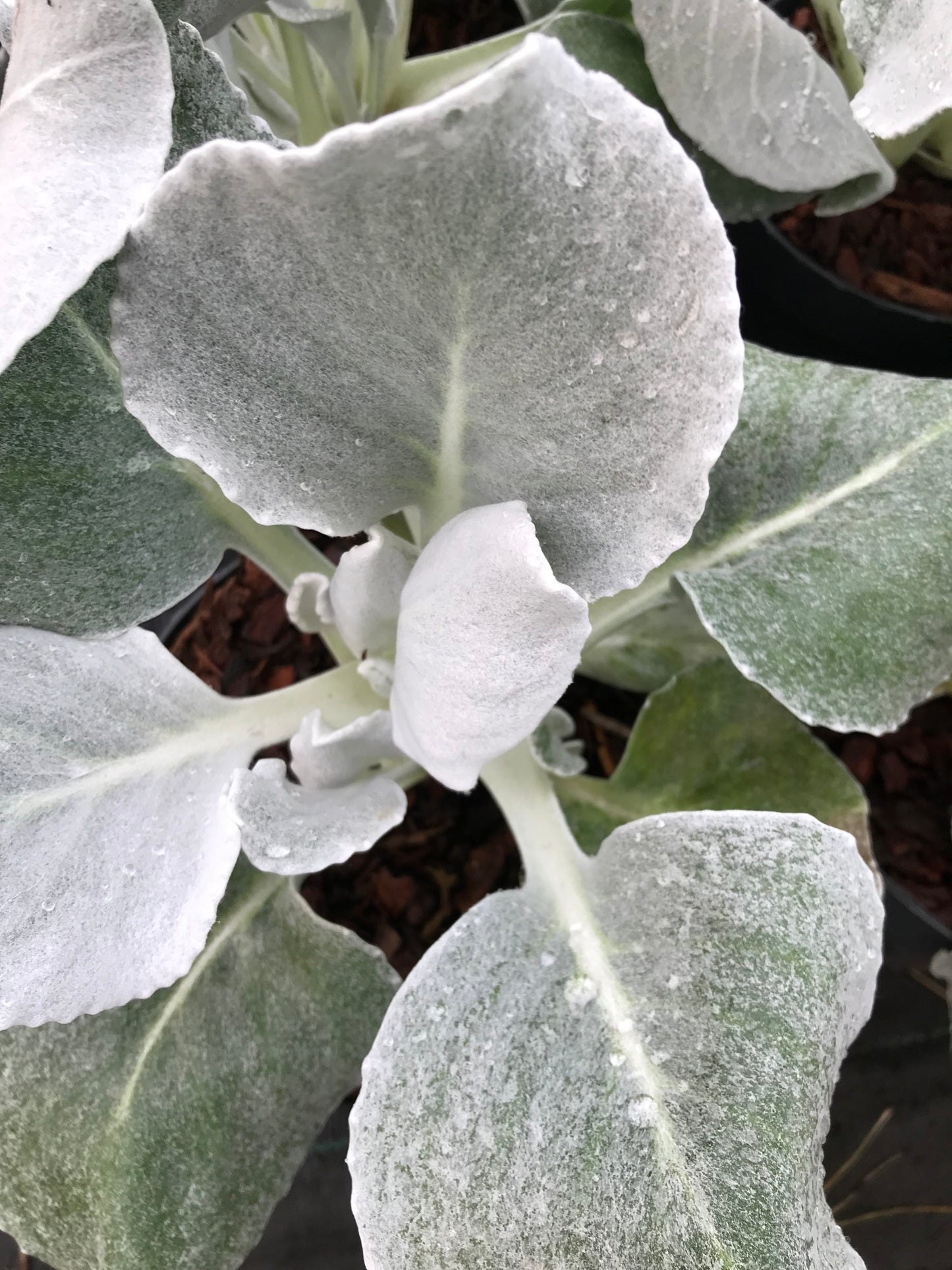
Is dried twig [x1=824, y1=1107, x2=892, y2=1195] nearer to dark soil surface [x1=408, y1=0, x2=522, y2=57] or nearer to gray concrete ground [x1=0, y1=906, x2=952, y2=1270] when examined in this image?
gray concrete ground [x1=0, y1=906, x2=952, y2=1270]

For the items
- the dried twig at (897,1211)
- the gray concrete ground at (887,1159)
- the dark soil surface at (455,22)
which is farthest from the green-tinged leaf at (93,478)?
the dried twig at (897,1211)

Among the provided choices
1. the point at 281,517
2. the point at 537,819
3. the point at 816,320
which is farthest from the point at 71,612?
the point at 816,320

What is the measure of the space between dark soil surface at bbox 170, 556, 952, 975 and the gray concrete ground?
9 centimetres

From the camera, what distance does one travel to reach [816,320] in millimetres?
905

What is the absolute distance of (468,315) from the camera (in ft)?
1.11

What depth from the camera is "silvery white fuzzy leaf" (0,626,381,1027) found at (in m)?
0.43

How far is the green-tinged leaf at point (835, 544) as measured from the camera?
48 centimetres

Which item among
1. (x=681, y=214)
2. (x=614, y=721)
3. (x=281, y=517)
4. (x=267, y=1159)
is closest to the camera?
(x=681, y=214)

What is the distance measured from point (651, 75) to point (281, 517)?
A: 394mm

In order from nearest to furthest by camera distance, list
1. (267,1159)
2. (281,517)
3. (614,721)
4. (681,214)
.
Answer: (681,214)
(281,517)
(267,1159)
(614,721)

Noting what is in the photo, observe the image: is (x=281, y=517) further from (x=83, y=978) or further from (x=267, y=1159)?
(x=267, y=1159)

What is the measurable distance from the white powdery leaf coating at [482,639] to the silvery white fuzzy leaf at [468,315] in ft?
0.13

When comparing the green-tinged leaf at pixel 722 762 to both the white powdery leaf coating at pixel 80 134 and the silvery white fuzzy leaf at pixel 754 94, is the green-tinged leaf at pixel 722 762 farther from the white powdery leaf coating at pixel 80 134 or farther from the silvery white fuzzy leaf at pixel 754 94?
the white powdery leaf coating at pixel 80 134

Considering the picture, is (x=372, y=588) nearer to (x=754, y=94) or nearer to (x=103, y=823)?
(x=103, y=823)
